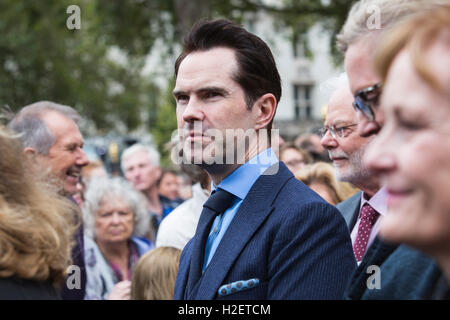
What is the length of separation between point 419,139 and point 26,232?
142 cm

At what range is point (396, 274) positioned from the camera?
1.60m

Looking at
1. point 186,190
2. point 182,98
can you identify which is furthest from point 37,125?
point 186,190

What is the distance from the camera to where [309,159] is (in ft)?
19.6

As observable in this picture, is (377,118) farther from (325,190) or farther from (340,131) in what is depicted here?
(325,190)

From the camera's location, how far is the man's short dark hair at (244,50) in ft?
7.88

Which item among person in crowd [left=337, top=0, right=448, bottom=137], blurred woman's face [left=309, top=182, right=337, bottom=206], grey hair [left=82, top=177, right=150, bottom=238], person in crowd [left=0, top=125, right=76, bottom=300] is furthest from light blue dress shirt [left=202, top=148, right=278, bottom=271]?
grey hair [left=82, top=177, right=150, bottom=238]

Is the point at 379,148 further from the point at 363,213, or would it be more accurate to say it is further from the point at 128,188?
the point at 128,188

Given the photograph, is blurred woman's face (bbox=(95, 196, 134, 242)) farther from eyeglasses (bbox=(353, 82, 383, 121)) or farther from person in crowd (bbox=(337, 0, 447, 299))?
eyeglasses (bbox=(353, 82, 383, 121))

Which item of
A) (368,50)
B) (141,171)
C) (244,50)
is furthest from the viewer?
(141,171)

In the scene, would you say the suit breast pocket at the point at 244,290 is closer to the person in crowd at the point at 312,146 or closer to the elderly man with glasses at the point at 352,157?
the elderly man with glasses at the point at 352,157

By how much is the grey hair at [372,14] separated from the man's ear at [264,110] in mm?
600

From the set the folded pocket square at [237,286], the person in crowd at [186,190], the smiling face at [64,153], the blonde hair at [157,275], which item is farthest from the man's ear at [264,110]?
the person in crowd at [186,190]

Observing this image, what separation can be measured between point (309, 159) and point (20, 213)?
4.23 metres

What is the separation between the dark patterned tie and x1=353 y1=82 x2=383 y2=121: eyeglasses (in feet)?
2.69
